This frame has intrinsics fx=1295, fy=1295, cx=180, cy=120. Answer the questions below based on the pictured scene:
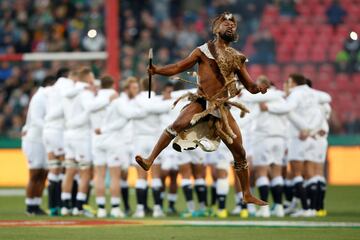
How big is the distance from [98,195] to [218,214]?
6.93 ft

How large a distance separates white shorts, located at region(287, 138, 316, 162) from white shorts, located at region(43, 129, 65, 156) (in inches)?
164

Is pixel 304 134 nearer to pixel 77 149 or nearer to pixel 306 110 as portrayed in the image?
pixel 306 110

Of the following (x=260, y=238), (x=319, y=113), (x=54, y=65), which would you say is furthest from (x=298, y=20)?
(x=260, y=238)

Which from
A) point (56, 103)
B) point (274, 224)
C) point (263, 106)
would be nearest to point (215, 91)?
point (274, 224)

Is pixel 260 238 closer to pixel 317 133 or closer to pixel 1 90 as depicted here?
pixel 317 133

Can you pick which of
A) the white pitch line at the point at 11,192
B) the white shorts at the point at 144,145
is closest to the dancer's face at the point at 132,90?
the white shorts at the point at 144,145

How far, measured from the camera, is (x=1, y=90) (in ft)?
108

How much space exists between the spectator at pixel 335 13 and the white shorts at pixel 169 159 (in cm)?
1302

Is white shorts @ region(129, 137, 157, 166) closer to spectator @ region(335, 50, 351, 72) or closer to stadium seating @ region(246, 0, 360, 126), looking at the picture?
stadium seating @ region(246, 0, 360, 126)

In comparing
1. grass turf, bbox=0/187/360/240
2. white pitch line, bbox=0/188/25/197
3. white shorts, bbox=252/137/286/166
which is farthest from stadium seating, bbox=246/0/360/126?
grass turf, bbox=0/187/360/240

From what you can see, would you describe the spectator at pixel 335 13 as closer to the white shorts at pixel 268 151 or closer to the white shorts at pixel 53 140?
the white shorts at pixel 268 151

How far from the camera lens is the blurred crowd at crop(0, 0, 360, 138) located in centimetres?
3294

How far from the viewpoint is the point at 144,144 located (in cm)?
2250

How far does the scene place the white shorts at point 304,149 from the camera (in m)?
22.8
